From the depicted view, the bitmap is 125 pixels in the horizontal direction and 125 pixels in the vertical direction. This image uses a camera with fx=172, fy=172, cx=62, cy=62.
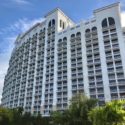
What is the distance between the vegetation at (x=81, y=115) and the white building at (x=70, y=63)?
37.7ft

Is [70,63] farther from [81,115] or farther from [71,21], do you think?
[71,21]

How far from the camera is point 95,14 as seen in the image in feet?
237

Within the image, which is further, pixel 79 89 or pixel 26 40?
pixel 26 40

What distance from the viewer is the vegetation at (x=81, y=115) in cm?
2025

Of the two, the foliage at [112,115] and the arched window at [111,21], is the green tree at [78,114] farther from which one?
the arched window at [111,21]

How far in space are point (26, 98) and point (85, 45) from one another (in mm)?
37098

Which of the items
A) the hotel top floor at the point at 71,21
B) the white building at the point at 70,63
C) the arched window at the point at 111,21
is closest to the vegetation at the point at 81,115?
the white building at the point at 70,63

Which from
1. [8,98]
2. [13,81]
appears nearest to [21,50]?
[13,81]

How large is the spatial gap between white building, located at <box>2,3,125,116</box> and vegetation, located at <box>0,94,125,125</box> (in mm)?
11482

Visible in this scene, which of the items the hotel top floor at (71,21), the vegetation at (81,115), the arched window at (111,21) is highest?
the hotel top floor at (71,21)

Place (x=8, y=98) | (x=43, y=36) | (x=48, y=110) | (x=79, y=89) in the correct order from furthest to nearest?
1. (x=8, y=98)
2. (x=43, y=36)
3. (x=48, y=110)
4. (x=79, y=89)

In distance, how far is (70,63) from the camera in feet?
238

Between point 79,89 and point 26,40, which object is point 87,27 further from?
point 26,40

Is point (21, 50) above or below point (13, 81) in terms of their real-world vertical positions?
above
